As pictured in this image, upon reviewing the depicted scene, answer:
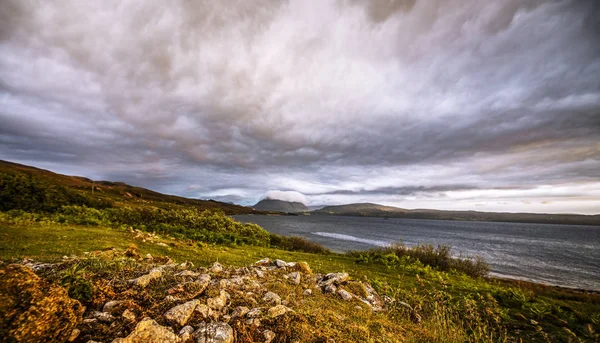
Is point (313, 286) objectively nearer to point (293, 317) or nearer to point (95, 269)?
point (293, 317)

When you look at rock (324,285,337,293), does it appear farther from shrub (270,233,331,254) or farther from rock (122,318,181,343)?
shrub (270,233,331,254)

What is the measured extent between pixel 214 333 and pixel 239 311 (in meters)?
0.77

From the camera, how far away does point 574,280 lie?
32.6m

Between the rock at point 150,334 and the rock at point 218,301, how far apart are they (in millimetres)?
1013

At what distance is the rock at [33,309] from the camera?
2.65m

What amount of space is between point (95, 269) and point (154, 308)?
7.12ft

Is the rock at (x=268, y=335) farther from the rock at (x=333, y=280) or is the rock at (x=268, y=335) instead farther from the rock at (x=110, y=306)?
the rock at (x=333, y=280)

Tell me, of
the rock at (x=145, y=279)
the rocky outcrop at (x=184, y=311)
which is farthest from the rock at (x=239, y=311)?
the rock at (x=145, y=279)

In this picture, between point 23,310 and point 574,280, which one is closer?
point 23,310

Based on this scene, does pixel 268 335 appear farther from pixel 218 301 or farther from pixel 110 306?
pixel 110 306

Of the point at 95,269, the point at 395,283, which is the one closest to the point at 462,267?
the point at 395,283

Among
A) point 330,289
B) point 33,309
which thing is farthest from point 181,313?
point 330,289

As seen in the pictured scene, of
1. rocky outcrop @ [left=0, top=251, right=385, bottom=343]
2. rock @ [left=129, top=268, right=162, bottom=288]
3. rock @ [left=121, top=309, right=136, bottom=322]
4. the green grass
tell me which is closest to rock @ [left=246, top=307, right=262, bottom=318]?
rocky outcrop @ [left=0, top=251, right=385, bottom=343]

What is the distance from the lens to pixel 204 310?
13.0 ft
